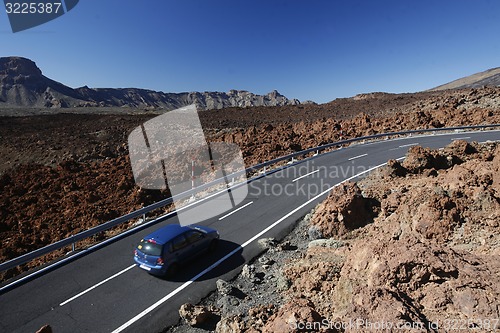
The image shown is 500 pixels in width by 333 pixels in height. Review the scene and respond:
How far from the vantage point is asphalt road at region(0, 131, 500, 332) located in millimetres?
7605

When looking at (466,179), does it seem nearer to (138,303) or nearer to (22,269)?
(138,303)

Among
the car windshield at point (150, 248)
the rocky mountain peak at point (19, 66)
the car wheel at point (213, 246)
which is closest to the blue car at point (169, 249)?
the car windshield at point (150, 248)

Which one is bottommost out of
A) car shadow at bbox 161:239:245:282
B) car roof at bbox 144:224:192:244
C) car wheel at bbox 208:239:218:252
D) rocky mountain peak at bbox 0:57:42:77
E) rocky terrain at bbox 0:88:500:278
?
car shadow at bbox 161:239:245:282

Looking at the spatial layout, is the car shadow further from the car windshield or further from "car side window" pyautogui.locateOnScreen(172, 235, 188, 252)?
the car windshield

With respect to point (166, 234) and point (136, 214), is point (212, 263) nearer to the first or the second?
point (166, 234)

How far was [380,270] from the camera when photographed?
6.23 m

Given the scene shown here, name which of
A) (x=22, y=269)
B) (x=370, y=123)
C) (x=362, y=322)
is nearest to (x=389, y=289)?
(x=362, y=322)

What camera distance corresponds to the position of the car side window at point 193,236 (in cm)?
1007

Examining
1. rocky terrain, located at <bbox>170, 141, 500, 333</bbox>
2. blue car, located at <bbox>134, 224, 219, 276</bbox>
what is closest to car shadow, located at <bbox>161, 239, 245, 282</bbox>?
blue car, located at <bbox>134, 224, 219, 276</bbox>

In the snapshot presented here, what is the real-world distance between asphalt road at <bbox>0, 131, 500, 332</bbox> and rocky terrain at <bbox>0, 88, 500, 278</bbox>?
4.14 meters

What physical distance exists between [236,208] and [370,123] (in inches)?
1167

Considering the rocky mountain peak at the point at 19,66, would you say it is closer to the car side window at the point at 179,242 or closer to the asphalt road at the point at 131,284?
the asphalt road at the point at 131,284

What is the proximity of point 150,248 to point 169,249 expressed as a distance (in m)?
0.66

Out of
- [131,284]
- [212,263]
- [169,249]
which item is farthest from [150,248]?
[212,263]
